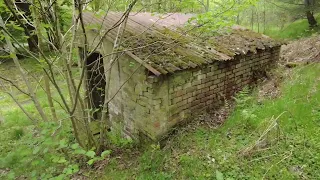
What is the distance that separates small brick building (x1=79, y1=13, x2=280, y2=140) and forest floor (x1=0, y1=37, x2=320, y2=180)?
1.30 ft

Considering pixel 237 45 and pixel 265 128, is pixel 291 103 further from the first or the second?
pixel 237 45

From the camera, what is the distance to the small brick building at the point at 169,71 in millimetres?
4512

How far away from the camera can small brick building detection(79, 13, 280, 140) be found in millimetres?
4512

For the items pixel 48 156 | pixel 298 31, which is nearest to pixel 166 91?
pixel 48 156

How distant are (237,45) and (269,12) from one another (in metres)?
15.2

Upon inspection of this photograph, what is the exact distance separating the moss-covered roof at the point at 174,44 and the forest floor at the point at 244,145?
1195mm

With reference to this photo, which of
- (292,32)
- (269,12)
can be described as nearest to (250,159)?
(292,32)

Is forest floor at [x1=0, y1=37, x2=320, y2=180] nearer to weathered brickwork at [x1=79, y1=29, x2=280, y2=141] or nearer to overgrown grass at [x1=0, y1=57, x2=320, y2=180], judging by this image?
overgrown grass at [x1=0, y1=57, x2=320, y2=180]

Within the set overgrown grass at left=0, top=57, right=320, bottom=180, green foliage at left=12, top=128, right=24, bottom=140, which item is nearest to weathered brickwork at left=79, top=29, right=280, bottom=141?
overgrown grass at left=0, top=57, right=320, bottom=180

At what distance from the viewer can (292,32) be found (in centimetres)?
1377

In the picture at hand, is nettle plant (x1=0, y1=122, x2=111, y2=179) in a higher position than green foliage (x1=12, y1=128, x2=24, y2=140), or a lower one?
higher

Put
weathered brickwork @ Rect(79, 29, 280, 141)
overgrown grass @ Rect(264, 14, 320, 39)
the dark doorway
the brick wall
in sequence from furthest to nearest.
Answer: overgrown grass @ Rect(264, 14, 320, 39), the dark doorway, the brick wall, weathered brickwork @ Rect(79, 29, 280, 141)

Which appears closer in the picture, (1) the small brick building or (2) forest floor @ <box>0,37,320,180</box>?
(2) forest floor @ <box>0,37,320,180</box>

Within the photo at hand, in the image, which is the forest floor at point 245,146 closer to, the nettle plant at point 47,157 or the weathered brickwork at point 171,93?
the weathered brickwork at point 171,93
